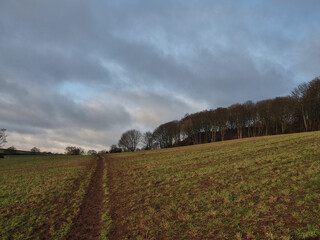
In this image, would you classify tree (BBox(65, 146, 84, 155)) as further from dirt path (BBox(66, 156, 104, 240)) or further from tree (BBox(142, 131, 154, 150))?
dirt path (BBox(66, 156, 104, 240))

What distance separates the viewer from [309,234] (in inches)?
254

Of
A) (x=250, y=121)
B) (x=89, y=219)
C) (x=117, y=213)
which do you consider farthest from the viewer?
(x=250, y=121)

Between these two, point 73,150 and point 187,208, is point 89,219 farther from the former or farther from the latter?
point 73,150

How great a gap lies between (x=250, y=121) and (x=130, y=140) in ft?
295

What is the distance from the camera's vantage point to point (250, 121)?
90.2 m

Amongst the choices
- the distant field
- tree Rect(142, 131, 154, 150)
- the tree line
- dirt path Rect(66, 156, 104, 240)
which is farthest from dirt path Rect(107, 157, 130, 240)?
tree Rect(142, 131, 154, 150)

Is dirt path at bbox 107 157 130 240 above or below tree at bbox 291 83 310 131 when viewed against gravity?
below

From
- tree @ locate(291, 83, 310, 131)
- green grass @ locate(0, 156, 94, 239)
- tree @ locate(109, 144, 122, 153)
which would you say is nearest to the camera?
green grass @ locate(0, 156, 94, 239)

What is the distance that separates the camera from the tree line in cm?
6712

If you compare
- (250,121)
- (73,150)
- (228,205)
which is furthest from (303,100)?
(73,150)

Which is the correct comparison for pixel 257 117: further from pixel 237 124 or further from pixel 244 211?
pixel 244 211

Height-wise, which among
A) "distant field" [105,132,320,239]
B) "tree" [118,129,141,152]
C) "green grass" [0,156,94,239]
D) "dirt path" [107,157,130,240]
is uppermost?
"tree" [118,129,141,152]

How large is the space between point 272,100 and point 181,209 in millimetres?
88192

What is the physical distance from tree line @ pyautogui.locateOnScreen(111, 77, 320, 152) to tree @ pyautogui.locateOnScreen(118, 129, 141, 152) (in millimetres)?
7873
